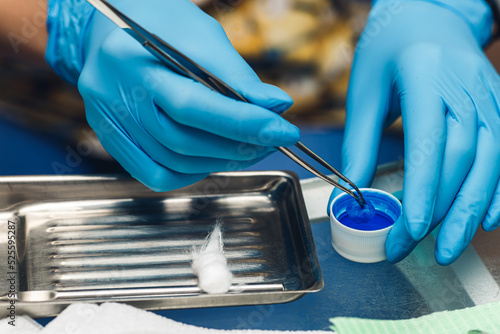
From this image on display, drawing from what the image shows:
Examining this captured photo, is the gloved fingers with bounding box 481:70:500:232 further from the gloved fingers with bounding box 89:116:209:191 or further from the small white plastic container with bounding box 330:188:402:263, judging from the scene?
the gloved fingers with bounding box 89:116:209:191

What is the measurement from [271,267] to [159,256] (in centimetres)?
19

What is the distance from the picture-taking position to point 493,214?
781 mm

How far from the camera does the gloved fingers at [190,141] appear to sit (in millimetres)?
708

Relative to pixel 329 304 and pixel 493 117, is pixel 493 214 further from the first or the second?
pixel 329 304

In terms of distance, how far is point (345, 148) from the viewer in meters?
0.89

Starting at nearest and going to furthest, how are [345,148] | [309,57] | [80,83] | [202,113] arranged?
1. [202,113]
2. [80,83]
3. [345,148]
4. [309,57]

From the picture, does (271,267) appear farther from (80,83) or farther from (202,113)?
(80,83)

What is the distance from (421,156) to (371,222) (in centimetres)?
14

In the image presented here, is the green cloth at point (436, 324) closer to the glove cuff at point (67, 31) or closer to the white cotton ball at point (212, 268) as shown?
the white cotton ball at point (212, 268)

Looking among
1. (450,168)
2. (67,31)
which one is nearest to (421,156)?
(450,168)

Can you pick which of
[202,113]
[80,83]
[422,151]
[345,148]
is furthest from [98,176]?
[422,151]

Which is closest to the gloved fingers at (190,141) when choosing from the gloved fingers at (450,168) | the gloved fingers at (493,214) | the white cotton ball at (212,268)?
the white cotton ball at (212,268)

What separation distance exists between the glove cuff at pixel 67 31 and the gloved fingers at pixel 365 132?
1.82ft

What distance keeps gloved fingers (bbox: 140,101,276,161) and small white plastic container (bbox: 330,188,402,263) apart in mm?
176
